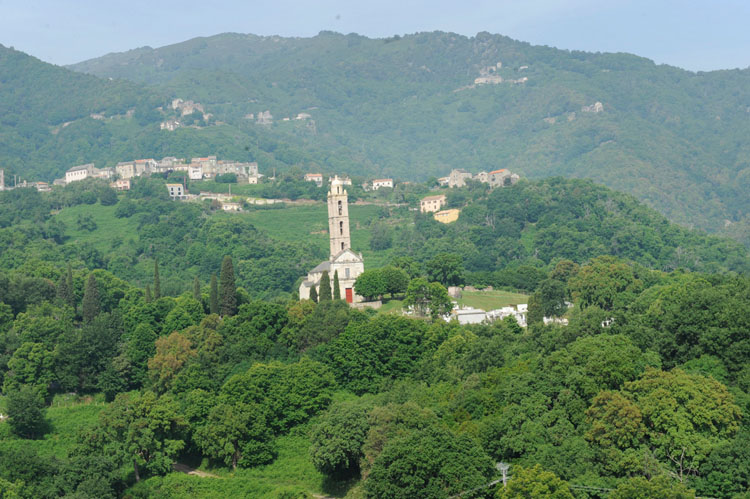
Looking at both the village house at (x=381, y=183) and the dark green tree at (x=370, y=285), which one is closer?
the dark green tree at (x=370, y=285)

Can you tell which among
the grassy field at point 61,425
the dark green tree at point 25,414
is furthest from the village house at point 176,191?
the dark green tree at point 25,414

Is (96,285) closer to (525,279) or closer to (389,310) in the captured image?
(389,310)

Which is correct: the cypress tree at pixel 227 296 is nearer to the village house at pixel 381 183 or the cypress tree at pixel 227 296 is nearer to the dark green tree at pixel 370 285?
the dark green tree at pixel 370 285

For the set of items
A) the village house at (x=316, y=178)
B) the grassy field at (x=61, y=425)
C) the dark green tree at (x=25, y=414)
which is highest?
the village house at (x=316, y=178)

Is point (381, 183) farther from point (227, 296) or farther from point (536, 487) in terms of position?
point (536, 487)

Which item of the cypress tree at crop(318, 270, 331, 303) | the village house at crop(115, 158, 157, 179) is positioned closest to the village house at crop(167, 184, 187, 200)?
the village house at crop(115, 158, 157, 179)

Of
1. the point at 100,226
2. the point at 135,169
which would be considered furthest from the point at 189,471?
the point at 135,169
